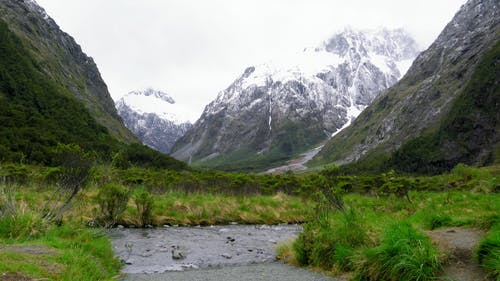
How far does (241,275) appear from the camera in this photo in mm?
14289

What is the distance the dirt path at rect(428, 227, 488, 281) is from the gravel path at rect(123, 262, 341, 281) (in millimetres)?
3539

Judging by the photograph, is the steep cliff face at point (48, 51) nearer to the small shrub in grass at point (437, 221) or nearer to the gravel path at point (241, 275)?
the gravel path at point (241, 275)

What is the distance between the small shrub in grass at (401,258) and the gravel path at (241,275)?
5.60 ft

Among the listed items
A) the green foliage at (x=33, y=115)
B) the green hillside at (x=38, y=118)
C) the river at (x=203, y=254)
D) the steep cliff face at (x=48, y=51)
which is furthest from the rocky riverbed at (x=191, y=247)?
the steep cliff face at (x=48, y=51)

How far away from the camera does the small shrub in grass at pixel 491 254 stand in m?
9.31

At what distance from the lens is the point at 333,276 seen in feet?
43.8

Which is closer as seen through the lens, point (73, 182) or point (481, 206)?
point (73, 182)

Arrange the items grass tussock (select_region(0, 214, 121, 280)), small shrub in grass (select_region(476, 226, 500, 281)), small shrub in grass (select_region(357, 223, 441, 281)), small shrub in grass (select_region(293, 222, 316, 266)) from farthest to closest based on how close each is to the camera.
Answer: small shrub in grass (select_region(293, 222, 316, 266)) → small shrub in grass (select_region(357, 223, 441, 281)) → small shrub in grass (select_region(476, 226, 500, 281)) → grass tussock (select_region(0, 214, 121, 280))

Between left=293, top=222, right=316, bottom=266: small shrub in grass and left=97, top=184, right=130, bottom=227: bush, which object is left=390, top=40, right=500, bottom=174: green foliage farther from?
left=293, top=222, right=316, bottom=266: small shrub in grass

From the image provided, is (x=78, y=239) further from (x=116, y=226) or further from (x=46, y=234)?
(x=116, y=226)

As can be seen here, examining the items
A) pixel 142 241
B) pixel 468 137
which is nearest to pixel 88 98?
pixel 468 137

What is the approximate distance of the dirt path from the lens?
10133 millimetres

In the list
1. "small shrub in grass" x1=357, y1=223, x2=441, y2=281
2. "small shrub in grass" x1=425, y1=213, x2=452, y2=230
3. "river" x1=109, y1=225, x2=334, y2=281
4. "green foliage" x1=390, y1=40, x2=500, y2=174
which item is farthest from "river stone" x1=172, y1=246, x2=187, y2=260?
"green foliage" x1=390, y1=40, x2=500, y2=174

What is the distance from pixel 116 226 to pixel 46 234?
44.9 feet
